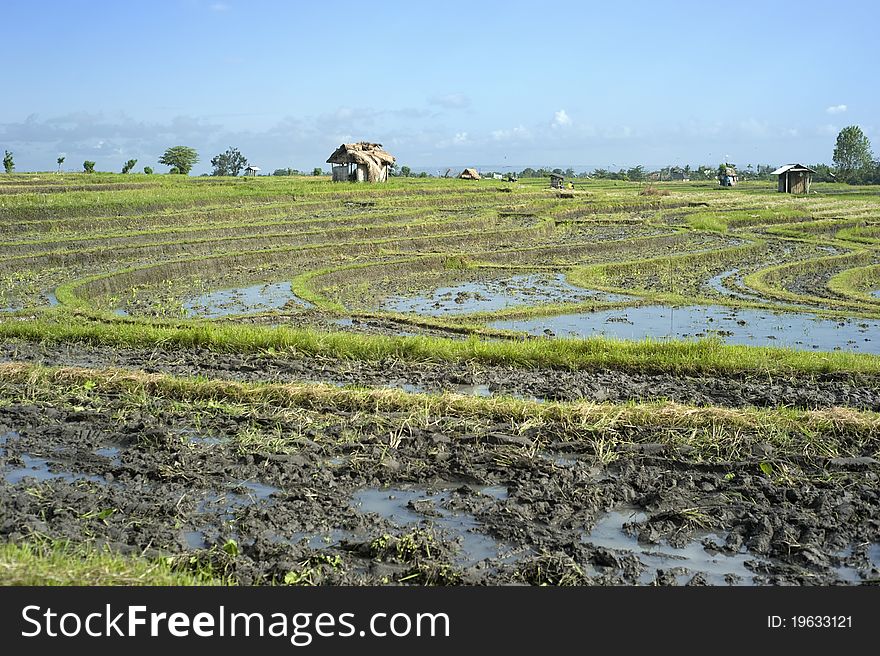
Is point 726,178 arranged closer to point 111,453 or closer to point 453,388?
point 453,388

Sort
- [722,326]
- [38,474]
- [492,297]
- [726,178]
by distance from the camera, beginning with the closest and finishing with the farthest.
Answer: [38,474]
[722,326]
[492,297]
[726,178]

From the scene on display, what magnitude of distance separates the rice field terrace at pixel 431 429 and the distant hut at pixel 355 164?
22.2 meters

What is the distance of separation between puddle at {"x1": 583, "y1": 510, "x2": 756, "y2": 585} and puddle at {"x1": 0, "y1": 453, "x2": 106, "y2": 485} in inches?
112

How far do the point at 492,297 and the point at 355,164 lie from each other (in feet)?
82.3

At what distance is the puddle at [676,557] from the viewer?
157 inches

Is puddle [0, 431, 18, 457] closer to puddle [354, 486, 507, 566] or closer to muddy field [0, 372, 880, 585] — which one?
muddy field [0, 372, 880, 585]

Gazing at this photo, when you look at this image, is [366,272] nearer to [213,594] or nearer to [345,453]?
Result: [345,453]

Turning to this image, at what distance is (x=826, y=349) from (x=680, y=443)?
450 centimetres

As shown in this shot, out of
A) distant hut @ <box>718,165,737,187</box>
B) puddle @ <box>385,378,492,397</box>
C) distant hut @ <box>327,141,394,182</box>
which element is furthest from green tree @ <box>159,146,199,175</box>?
puddle @ <box>385,378,492,397</box>

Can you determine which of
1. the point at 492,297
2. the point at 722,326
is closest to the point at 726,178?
the point at 492,297

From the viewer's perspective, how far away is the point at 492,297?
13.1 metres

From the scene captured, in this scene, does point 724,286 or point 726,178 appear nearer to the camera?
point 724,286

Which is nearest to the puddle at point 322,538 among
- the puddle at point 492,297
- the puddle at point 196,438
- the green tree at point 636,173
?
the puddle at point 196,438

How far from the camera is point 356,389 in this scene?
6789 mm
